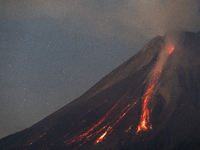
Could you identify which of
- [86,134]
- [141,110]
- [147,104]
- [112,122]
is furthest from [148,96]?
[86,134]

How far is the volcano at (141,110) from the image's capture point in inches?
377

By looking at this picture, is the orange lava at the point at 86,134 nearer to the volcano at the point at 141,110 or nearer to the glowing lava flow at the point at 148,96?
the volcano at the point at 141,110

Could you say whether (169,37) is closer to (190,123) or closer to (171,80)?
(171,80)

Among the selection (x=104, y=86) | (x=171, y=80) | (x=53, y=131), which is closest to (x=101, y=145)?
(x=53, y=131)

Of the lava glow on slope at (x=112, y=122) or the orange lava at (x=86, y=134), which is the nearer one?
the lava glow on slope at (x=112, y=122)

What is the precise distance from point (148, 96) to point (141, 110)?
5.11ft

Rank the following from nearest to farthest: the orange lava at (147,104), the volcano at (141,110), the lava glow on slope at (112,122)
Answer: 1. the volcano at (141,110)
2. the orange lava at (147,104)
3. the lava glow on slope at (112,122)

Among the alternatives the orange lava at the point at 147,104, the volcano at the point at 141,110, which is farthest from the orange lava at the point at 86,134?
the orange lava at the point at 147,104

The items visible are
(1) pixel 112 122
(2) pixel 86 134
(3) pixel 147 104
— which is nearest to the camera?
(2) pixel 86 134

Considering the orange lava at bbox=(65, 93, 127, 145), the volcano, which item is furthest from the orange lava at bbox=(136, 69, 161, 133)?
the orange lava at bbox=(65, 93, 127, 145)

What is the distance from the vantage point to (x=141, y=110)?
11836 millimetres

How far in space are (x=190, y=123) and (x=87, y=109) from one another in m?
8.42

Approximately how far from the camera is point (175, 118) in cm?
1031

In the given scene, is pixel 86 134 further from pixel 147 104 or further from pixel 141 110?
pixel 147 104
